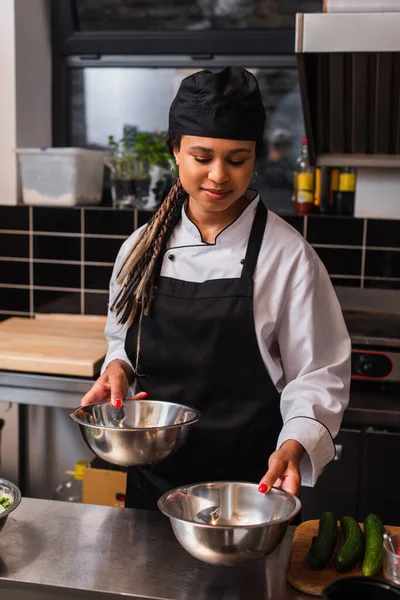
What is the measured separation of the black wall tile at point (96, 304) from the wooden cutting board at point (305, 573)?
2024 mm

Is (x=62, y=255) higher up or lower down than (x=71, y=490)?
higher up

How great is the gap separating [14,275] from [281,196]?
120cm

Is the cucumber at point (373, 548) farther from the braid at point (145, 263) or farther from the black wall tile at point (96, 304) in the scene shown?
the black wall tile at point (96, 304)

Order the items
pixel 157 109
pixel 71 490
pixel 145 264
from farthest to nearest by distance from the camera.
Answer: pixel 157 109
pixel 71 490
pixel 145 264

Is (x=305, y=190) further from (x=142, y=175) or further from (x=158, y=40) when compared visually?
A: (x=158, y=40)

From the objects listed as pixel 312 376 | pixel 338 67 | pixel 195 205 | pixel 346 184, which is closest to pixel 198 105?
pixel 195 205

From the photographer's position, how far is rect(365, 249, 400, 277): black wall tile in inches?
120

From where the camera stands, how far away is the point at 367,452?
251cm

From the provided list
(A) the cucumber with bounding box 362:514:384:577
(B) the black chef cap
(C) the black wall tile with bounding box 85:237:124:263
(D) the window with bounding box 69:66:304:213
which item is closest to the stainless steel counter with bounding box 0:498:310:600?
(A) the cucumber with bounding box 362:514:384:577

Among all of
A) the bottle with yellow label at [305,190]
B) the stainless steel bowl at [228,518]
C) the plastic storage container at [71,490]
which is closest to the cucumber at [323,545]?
the stainless steel bowl at [228,518]

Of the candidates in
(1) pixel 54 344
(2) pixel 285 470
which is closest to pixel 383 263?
(1) pixel 54 344

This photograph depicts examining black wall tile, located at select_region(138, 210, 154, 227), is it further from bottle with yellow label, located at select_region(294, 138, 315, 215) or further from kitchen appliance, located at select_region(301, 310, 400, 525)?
kitchen appliance, located at select_region(301, 310, 400, 525)

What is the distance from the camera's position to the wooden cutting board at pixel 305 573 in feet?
4.13

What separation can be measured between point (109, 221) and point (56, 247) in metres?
0.26
